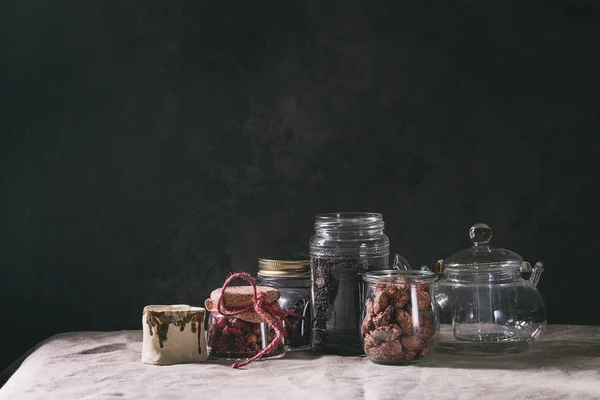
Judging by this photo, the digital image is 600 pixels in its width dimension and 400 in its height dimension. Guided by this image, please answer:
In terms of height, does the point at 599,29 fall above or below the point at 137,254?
above

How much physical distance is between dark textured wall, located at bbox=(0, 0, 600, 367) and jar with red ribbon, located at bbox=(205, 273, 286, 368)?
0.33 metres

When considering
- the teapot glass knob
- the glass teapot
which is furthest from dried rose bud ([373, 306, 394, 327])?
the teapot glass knob

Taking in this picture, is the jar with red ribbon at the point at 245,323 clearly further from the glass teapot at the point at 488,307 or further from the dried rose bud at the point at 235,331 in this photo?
the glass teapot at the point at 488,307

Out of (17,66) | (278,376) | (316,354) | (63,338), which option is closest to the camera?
(278,376)

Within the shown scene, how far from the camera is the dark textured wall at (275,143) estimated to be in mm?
1736

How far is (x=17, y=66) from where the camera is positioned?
5.65 ft

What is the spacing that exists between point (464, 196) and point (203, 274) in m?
0.56

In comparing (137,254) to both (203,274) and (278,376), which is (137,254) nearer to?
(203,274)

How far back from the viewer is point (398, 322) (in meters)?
1.36

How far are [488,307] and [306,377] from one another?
1.16 ft

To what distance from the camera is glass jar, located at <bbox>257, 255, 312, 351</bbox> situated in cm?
153

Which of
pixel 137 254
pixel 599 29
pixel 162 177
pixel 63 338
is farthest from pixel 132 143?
pixel 599 29

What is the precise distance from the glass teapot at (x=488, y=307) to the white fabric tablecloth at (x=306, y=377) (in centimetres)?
3

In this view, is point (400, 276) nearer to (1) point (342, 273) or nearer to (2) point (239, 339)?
(1) point (342, 273)
